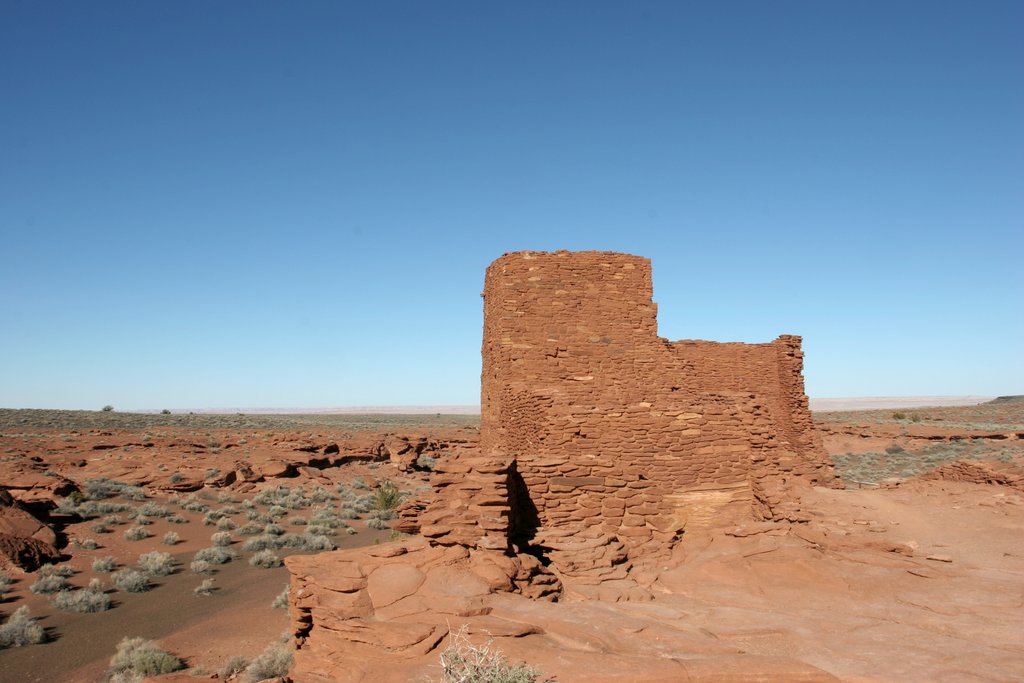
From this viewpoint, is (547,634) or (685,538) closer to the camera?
(547,634)

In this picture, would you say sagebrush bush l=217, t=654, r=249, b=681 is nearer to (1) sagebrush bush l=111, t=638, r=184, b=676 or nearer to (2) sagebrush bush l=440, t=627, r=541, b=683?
(1) sagebrush bush l=111, t=638, r=184, b=676

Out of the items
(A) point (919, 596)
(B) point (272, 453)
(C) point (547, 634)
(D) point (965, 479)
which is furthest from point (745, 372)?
(B) point (272, 453)

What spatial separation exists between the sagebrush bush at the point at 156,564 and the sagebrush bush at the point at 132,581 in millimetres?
→ 467

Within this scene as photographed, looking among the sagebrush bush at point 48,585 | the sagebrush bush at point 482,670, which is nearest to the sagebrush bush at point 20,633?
the sagebrush bush at point 48,585

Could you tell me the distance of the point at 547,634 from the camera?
5738 mm

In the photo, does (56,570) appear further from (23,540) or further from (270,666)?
(270,666)

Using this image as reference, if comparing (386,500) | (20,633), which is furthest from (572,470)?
(386,500)

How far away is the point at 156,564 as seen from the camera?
1377 centimetres

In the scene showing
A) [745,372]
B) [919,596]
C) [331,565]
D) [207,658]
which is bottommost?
[207,658]

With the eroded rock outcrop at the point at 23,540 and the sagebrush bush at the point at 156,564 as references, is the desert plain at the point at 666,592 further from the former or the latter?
the sagebrush bush at the point at 156,564

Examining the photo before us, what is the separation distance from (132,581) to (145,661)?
455 cm

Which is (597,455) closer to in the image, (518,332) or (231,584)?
(518,332)

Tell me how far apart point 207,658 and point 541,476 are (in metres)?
5.99

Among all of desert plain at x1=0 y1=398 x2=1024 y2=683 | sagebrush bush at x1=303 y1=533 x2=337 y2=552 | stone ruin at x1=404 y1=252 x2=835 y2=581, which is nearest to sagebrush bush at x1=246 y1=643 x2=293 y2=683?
desert plain at x1=0 y1=398 x2=1024 y2=683
